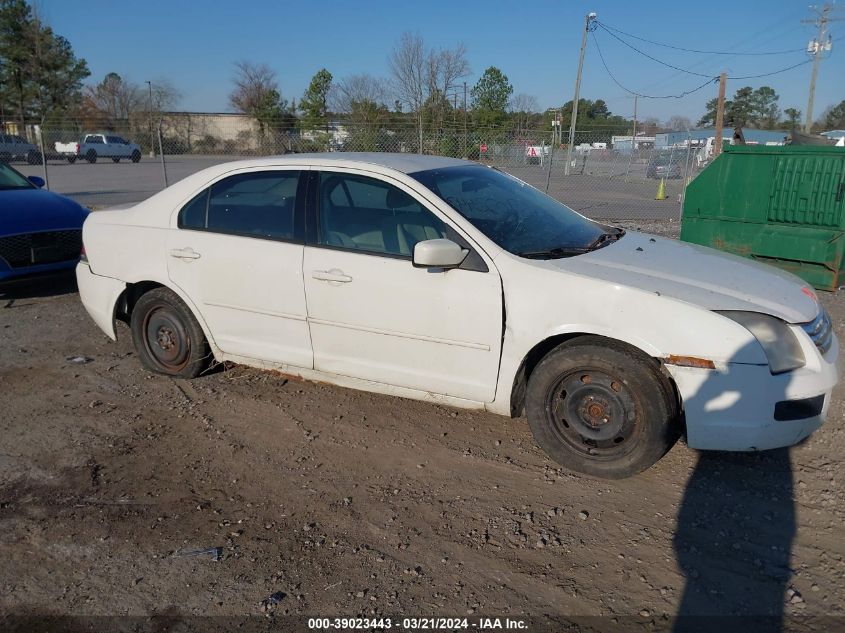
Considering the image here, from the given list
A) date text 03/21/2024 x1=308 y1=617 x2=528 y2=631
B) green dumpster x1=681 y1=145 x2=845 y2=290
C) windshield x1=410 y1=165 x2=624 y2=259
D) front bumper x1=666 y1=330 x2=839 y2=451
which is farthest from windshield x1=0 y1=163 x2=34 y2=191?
green dumpster x1=681 y1=145 x2=845 y2=290

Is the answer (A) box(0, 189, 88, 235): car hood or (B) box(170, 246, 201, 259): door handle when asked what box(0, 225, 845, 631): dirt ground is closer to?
(B) box(170, 246, 201, 259): door handle

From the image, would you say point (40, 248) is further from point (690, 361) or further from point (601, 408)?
point (690, 361)

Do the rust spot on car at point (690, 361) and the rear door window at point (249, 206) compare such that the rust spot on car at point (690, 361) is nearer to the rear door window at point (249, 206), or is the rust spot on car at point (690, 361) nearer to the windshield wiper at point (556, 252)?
the windshield wiper at point (556, 252)

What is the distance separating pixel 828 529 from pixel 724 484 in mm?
526

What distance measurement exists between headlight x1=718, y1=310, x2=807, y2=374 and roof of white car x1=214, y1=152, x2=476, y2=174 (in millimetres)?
2038

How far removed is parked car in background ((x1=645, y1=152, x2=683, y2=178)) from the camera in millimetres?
28525

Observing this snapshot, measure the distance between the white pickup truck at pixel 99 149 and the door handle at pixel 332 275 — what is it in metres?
34.7

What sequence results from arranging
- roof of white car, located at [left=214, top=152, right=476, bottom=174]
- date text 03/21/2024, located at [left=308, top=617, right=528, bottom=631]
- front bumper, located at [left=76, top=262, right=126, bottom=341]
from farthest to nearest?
front bumper, located at [left=76, top=262, right=126, bottom=341]
roof of white car, located at [left=214, top=152, right=476, bottom=174]
date text 03/21/2024, located at [left=308, top=617, right=528, bottom=631]

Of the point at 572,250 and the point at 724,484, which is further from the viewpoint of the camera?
the point at 572,250

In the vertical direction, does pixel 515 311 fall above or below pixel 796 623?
above

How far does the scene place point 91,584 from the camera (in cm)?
289

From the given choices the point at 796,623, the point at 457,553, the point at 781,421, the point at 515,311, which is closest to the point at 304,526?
the point at 457,553

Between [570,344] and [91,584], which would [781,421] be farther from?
[91,584]

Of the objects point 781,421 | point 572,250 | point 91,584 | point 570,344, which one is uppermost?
point 572,250
